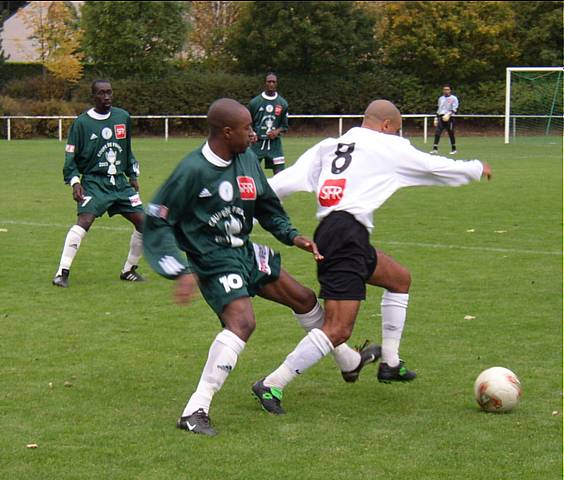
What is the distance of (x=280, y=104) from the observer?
1959 centimetres

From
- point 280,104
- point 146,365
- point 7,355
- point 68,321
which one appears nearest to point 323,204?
point 146,365

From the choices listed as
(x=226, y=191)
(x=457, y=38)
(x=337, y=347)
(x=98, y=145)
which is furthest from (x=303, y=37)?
(x=226, y=191)

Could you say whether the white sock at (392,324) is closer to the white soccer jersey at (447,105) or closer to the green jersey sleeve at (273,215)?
the green jersey sleeve at (273,215)

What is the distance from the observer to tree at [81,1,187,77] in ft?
148

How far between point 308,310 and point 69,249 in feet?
15.7

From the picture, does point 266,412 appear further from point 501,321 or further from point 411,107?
point 411,107

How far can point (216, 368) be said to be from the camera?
5.81m

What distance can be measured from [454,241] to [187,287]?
8171 millimetres

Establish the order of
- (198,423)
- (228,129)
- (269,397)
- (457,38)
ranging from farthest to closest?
(457,38) < (269,397) < (228,129) < (198,423)

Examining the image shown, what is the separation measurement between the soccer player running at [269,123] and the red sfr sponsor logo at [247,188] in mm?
13188

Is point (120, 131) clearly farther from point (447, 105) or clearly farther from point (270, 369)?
point (447, 105)

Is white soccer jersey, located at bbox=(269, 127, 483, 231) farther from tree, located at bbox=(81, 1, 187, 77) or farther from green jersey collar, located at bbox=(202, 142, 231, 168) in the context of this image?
tree, located at bbox=(81, 1, 187, 77)

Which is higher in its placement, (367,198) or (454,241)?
(367,198)

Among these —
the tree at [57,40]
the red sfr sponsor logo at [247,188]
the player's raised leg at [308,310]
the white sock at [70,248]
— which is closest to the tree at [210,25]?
the tree at [57,40]
